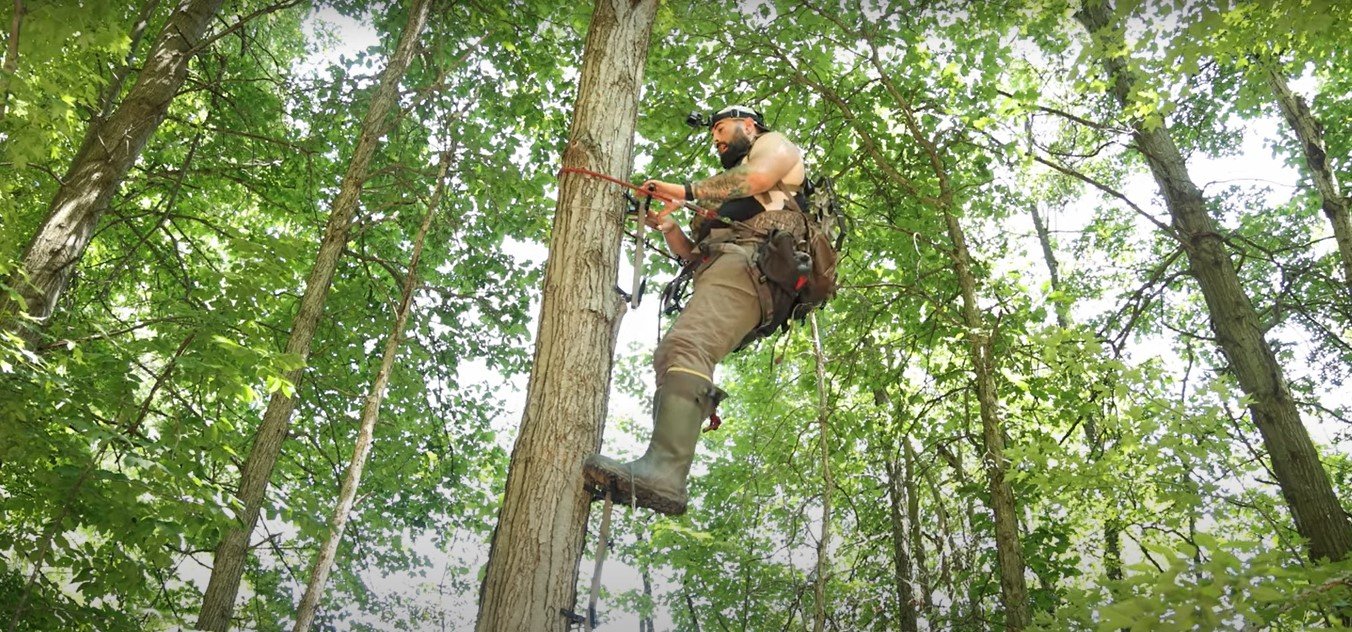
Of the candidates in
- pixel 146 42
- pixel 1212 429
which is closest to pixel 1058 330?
pixel 1212 429

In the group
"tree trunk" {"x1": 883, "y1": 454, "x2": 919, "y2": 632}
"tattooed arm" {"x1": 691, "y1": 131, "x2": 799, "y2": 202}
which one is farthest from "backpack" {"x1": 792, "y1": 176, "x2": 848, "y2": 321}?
"tree trunk" {"x1": 883, "y1": 454, "x2": 919, "y2": 632}

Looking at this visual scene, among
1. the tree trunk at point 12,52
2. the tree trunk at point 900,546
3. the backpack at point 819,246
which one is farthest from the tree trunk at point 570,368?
the tree trunk at point 900,546

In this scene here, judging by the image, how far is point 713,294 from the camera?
12.5 ft

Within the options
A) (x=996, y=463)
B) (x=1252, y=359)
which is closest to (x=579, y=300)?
(x=996, y=463)

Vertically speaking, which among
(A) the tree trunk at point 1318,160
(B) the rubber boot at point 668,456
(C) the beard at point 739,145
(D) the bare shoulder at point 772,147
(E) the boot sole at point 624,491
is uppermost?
(A) the tree trunk at point 1318,160

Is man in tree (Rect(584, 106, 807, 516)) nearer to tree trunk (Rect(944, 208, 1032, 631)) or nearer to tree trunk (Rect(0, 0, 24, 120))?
tree trunk (Rect(944, 208, 1032, 631))

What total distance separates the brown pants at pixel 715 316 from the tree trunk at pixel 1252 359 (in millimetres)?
3588

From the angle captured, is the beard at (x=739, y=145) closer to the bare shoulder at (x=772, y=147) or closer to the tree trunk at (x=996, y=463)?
the bare shoulder at (x=772, y=147)

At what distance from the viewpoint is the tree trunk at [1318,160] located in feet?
23.5

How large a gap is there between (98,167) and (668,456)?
468cm

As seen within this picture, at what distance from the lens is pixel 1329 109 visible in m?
11.3

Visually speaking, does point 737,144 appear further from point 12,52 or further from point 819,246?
point 12,52

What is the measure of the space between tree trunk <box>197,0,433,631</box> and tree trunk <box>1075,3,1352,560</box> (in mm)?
5492

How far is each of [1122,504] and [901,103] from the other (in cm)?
385
